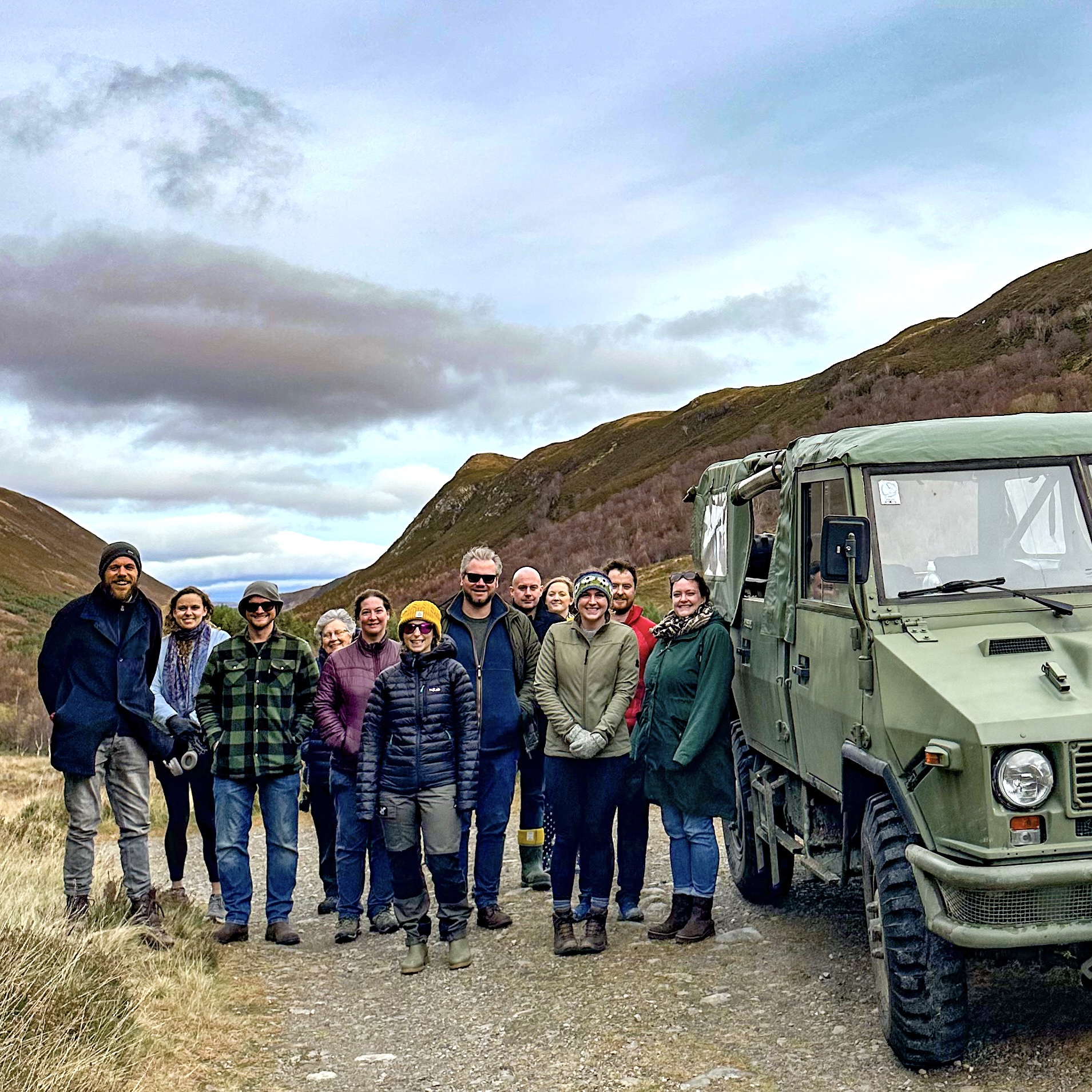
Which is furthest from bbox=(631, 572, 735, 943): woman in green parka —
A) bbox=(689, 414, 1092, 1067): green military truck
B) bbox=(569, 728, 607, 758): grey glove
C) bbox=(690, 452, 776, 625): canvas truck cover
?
bbox=(690, 452, 776, 625): canvas truck cover

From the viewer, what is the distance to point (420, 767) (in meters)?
7.03

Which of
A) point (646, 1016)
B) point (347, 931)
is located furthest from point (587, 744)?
point (347, 931)

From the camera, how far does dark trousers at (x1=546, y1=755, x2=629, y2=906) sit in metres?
7.24

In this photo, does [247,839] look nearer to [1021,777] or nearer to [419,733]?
[419,733]

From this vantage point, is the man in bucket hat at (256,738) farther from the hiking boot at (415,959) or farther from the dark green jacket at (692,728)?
the dark green jacket at (692,728)

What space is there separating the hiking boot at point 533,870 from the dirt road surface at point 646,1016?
111cm

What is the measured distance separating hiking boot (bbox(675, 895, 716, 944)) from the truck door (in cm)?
135

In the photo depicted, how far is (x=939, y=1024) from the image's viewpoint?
485 cm

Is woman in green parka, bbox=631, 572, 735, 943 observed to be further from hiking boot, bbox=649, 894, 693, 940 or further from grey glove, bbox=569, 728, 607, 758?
grey glove, bbox=569, 728, 607, 758

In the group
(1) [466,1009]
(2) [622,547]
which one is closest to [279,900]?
(1) [466,1009]

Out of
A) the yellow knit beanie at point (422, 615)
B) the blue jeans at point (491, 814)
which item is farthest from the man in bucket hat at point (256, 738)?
the blue jeans at point (491, 814)

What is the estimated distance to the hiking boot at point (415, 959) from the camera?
7086 millimetres

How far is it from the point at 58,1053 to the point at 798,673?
3938 millimetres

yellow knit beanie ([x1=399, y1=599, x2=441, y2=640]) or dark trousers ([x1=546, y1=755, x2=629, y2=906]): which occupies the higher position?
yellow knit beanie ([x1=399, y1=599, x2=441, y2=640])
